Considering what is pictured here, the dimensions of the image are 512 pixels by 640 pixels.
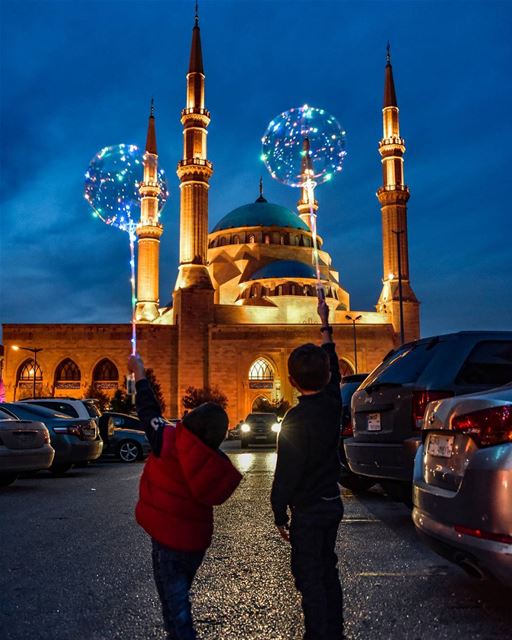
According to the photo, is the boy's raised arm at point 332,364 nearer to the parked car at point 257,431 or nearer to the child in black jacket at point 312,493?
the child in black jacket at point 312,493

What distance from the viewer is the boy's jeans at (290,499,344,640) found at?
10.3 ft

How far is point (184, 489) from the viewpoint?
305 cm

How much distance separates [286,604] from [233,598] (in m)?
0.35

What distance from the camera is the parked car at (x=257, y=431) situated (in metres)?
25.9

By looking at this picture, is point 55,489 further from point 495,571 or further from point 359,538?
point 495,571

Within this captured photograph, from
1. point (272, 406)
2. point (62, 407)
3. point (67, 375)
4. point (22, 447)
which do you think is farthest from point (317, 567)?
point (67, 375)

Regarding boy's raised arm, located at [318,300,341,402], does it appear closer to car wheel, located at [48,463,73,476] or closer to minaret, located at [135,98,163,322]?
car wheel, located at [48,463,73,476]

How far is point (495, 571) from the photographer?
11.4 feet

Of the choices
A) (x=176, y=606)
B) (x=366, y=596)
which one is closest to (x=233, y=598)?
(x=366, y=596)

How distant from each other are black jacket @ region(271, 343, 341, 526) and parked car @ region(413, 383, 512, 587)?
0.81m

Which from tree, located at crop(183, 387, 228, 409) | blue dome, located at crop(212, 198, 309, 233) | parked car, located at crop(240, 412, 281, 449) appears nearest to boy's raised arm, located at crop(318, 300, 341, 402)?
parked car, located at crop(240, 412, 281, 449)

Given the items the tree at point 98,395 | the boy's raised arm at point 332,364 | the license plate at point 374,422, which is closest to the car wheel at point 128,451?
the license plate at point 374,422

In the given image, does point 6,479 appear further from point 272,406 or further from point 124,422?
point 272,406

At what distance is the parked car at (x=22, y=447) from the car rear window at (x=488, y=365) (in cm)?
647
